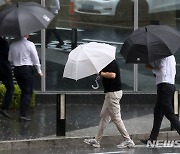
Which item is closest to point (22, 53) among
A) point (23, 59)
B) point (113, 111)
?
point (23, 59)

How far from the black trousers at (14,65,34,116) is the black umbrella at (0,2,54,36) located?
823 millimetres

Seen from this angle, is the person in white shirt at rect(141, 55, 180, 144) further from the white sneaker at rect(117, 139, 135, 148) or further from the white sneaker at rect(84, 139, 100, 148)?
the white sneaker at rect(84, 139, 100, 148)

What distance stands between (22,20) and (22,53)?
701 mm

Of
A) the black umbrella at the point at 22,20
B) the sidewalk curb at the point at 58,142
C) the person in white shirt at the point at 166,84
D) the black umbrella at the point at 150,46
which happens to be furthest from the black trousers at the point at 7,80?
the person in white shirt at the point at 166,84

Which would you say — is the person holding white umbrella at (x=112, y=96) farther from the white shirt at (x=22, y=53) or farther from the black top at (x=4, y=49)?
the black top at (x=4, y=49)

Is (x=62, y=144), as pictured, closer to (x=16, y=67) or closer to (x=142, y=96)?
(x=16, y=67)

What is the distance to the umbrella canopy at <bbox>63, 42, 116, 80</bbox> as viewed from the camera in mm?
9727

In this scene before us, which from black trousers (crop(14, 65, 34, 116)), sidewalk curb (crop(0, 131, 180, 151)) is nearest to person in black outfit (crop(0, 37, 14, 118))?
black trousers (crop(14, 65, 34, 116))

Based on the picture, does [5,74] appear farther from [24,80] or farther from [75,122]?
[75,122]

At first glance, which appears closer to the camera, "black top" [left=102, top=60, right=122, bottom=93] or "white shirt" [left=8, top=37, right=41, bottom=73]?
"black top" [left=102, top=60, right=122, bottom=93]

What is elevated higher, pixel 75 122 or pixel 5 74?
pixel 5 74

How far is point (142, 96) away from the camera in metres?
14.4

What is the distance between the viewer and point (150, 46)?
9977mm

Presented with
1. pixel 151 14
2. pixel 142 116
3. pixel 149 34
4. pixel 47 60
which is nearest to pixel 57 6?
pixel 47 60
